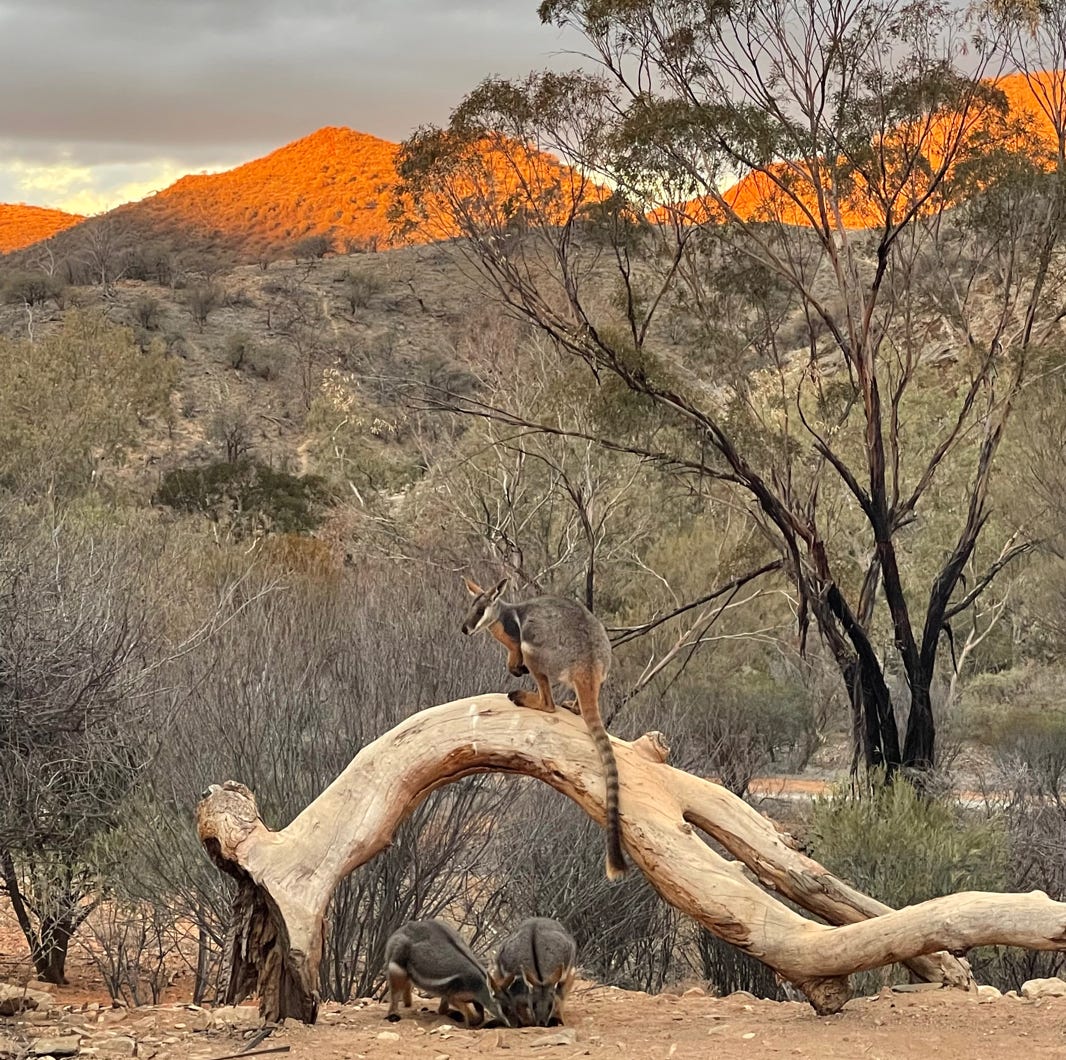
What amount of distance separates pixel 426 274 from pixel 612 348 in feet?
187

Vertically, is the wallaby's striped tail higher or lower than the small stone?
higher

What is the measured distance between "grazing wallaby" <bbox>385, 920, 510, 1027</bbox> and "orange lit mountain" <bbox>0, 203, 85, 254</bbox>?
104m

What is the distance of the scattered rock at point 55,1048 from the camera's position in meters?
6.58

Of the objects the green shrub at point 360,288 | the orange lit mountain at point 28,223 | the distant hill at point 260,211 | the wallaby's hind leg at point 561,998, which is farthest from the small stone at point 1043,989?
the orange lit mountain at point 28,223

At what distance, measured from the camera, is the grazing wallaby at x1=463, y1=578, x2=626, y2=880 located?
303 inches

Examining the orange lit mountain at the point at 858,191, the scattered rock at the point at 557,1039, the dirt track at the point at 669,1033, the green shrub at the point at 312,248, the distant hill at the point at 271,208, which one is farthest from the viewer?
the distant hill at the point at 271,208

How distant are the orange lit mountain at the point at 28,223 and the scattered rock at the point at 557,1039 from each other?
345ft

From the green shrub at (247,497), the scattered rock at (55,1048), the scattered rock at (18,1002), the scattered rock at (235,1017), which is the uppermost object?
the green shrub at (247,497)

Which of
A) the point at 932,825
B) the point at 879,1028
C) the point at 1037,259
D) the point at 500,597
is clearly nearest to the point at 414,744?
the point at 500,597

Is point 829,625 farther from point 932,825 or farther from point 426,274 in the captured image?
point 426,274

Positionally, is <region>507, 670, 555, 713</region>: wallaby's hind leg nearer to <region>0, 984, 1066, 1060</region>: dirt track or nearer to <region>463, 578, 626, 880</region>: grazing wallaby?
<region>463, 578, 626, 880</region>: grazing wallaby

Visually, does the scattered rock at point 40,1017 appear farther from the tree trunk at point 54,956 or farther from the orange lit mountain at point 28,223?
the orange lit mountain at point 28,223

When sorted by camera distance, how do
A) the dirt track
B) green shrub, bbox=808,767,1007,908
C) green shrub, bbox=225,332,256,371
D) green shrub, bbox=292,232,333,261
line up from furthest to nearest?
green shrub, bbox=292,232,333,261 → green shrub, bbox=225,332,256,371 → green shrub, bbox=808,767,1007,908 → the dirt track

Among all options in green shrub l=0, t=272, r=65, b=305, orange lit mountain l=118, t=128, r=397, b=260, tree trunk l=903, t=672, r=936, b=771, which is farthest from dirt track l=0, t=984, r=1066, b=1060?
orange lit mountain l=118, t=128, r=397, b=260
